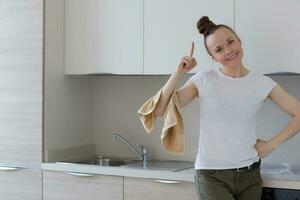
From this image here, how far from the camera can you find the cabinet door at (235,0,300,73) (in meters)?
2.55

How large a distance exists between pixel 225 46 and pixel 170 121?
15.6 inches

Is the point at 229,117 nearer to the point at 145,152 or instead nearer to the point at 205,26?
the point at 205,26

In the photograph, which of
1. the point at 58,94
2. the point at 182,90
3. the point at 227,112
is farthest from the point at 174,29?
the point at 58,94

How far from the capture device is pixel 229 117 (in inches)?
90.0

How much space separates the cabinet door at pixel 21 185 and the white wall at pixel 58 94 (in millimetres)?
189

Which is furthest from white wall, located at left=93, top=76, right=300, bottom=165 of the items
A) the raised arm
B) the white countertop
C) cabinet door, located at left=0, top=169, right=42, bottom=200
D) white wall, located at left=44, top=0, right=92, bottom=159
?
the raised arm

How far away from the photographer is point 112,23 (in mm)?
3031

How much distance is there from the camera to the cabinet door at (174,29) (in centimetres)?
274

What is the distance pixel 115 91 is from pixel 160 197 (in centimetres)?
97

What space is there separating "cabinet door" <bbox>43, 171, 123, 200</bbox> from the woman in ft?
2.12

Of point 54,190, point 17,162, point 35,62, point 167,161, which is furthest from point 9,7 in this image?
point 167,161

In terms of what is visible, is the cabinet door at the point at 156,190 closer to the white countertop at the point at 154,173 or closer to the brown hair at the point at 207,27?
the white countertop at the point at 154,173

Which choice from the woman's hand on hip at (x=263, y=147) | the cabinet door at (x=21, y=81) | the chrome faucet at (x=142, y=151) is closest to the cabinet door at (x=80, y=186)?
the cabinet door at (x=21, y=81)

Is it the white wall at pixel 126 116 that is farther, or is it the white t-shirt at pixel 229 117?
the white wall at pixel 126 116
